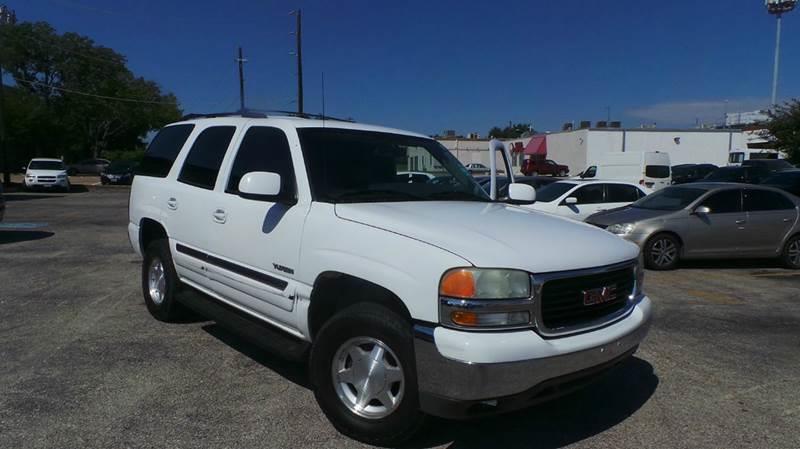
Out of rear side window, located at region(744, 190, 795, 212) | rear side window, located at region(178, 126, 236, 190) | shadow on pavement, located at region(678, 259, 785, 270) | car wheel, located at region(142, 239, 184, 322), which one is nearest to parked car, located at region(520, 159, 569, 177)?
shadow on pavement, located at region(678, 259, 785, 270)

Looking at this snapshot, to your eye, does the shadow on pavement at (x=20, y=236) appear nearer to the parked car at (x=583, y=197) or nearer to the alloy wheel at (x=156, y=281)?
the alloy wheel at (x=156, y=281)

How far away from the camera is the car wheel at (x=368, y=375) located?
313 cm

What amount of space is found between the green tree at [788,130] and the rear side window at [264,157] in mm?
32475

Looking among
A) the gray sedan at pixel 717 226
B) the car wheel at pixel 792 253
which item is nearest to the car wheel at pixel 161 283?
the gray sedan at pixel 717 226

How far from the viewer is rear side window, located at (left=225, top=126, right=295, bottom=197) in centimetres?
408

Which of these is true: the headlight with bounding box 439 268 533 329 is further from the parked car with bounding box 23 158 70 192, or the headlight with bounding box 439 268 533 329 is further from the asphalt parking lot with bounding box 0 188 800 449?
the parked car with bounding box 23 158 70 192

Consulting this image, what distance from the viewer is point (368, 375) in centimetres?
334

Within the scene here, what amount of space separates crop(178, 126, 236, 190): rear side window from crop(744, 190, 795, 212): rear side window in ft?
29.9

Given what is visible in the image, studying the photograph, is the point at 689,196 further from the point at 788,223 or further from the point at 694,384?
the point at 694,384

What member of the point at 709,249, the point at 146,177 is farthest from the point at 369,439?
the point at 709,249

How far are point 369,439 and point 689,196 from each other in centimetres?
903

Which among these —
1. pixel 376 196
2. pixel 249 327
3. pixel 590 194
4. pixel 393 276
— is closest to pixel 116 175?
pixel 590 194

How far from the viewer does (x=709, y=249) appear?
9961 millimetres

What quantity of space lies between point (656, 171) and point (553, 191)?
480 inches
